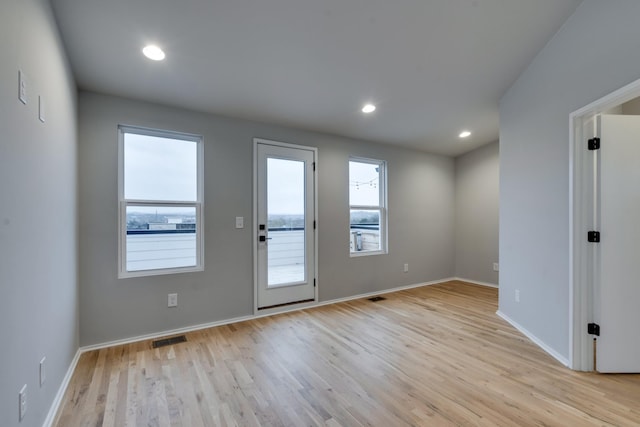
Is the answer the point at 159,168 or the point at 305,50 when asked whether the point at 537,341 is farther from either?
the point at 159,168

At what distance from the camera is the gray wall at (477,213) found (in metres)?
5.04

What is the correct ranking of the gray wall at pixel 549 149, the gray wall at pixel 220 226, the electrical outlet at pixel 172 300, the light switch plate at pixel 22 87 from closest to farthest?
1. the light switch plate at pixel 22 87
2. the gray wall at pixel 549 149
3. the gray wall at pixel 220 226
4. the electrical outlet at pixel 172 300

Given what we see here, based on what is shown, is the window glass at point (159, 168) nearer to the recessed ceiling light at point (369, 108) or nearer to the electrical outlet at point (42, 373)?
the electrical outlet at point (42, 373)

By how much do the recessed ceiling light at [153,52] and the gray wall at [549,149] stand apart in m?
3.20

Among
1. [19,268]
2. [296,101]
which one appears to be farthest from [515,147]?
[19,268]

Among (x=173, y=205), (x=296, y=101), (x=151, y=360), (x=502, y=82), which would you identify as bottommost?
(x=151, y=360)

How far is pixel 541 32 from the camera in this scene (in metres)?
2.51

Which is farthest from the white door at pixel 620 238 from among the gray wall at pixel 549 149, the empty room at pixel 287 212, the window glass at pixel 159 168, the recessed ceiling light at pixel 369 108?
the window glass at pixel 159 168

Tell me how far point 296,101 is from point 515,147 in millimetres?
2466

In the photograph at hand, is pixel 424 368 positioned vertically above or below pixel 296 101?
below

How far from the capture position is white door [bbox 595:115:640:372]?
2.17 meters

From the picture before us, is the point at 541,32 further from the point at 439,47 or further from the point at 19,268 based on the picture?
the point at 19,268

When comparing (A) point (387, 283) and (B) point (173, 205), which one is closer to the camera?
(B) point (173, 205)

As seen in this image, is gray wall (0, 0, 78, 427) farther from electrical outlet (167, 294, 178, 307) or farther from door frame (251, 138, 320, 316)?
door frame (251, 138, 320, 316)
